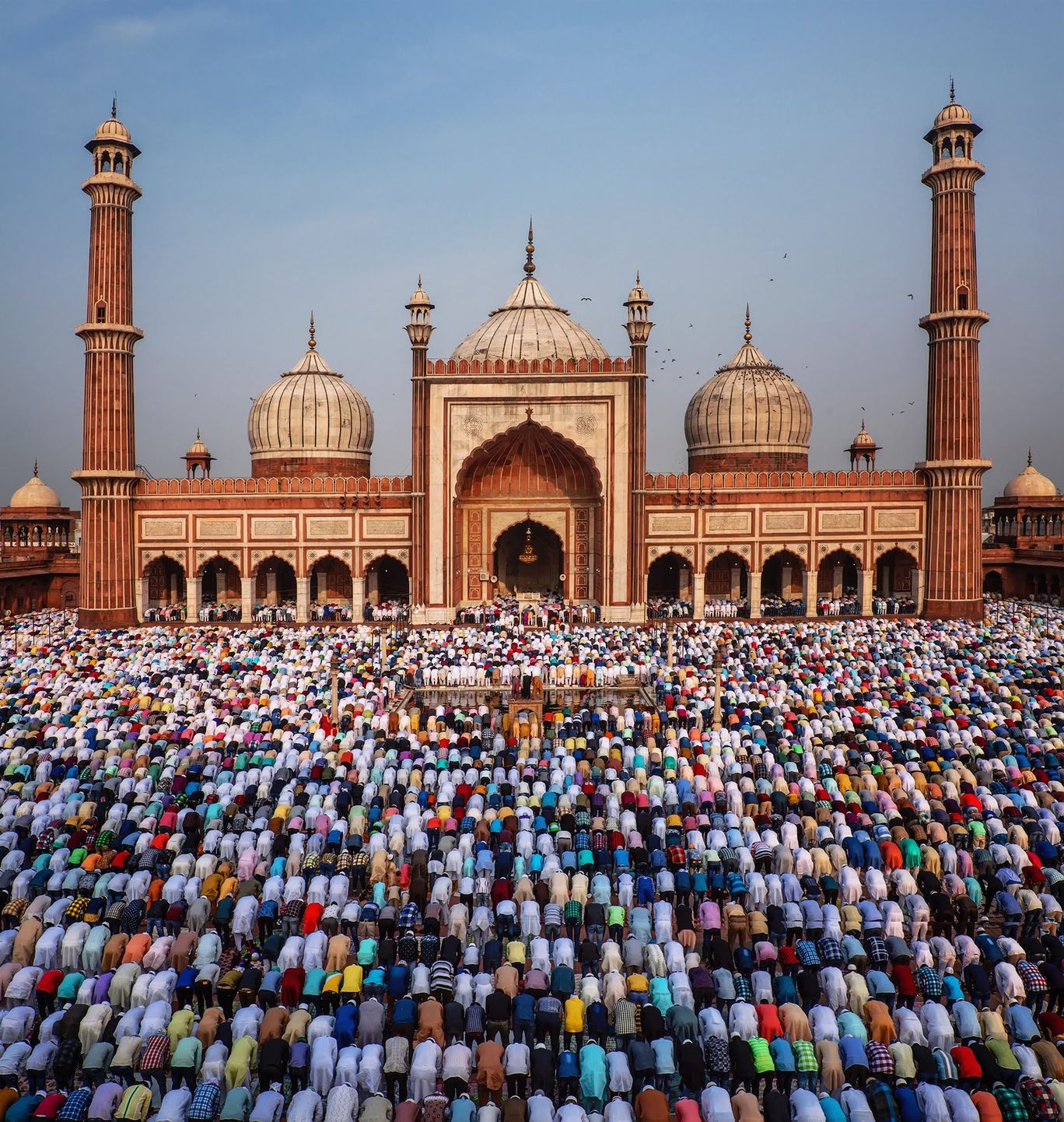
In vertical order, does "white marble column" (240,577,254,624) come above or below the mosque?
below

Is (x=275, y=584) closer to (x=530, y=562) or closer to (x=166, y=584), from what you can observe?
(x=166, y=584)

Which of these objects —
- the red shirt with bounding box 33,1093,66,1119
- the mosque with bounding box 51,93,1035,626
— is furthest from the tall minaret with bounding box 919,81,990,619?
the red shirt with bounding box 33,1093,66,1119

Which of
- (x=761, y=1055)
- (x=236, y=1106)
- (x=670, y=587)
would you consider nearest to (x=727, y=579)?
(x=670, y=587)

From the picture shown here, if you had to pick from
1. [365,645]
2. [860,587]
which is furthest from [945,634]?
[365,645]

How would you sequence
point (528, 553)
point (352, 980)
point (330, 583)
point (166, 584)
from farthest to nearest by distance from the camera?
point (166, 584)
point (330, 583)
point (528, 553)
point (352, 980)

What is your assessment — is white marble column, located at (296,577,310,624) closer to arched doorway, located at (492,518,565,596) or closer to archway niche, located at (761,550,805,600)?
arched doorway, located at (492,518,565,596)

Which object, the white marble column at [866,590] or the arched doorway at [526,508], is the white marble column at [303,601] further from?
the white marble column at [866,590]
